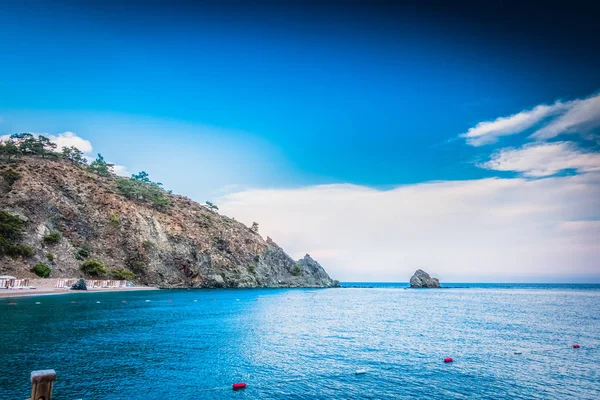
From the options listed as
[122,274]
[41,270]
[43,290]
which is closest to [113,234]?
[122,274]

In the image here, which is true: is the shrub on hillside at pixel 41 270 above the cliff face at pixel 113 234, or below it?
below

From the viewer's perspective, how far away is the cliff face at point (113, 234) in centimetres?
9481

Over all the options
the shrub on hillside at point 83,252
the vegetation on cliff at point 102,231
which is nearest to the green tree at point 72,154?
the vegetation on cliff at point 102,231

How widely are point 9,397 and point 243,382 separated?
12.7 metres

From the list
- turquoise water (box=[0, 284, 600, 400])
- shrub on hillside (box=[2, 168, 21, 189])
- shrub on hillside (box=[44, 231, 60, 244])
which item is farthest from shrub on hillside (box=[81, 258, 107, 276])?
turquoise water (box=[0, 284, 600, 400])

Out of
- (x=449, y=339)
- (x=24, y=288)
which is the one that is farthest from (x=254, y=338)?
(x=24, y=288)

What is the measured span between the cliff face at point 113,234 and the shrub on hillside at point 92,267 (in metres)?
2.05

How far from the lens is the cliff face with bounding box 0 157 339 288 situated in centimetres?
9481

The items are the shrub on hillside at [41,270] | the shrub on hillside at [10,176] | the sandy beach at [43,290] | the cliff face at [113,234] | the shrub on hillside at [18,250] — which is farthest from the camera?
the shrub on hillside at [10,176]

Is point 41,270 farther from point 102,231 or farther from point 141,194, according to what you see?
point 141,194

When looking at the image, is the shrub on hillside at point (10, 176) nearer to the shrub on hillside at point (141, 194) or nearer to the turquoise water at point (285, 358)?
the shrub on hillside at point (141, 194)

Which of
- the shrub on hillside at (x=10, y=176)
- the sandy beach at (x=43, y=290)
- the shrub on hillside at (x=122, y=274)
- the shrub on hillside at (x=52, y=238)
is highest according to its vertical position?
the shrub on hillside at (x=10, y=176)

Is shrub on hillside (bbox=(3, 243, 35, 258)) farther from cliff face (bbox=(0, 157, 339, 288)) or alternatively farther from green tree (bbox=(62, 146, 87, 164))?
green tree (bbox=(62, 146, 87, 164))

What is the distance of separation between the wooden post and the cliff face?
91.3 metres
